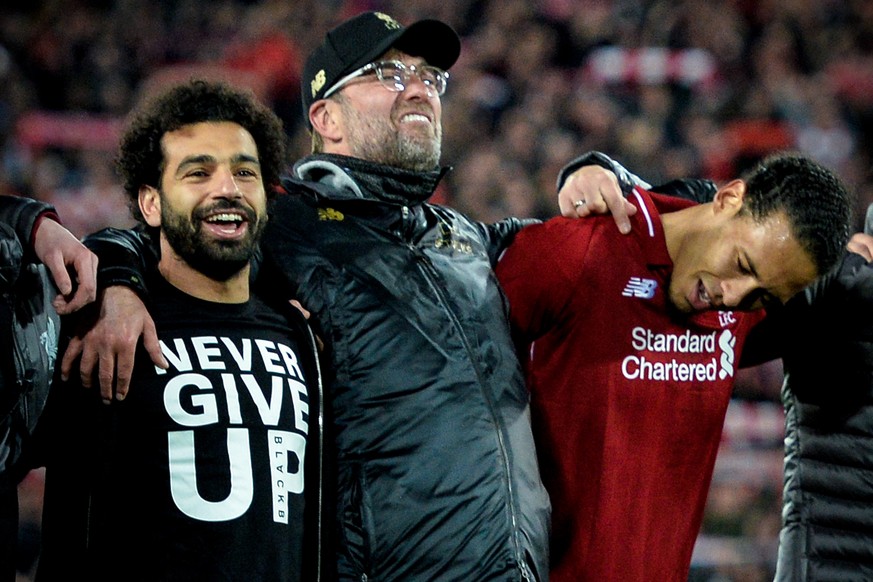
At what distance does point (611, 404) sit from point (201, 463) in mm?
900

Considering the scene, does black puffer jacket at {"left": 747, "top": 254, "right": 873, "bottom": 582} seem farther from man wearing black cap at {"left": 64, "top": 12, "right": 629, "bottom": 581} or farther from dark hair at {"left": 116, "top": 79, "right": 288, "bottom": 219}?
dark hair at {"left": 116, "top": 79, "right": 288, "bottom": 219}

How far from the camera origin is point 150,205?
264 cm

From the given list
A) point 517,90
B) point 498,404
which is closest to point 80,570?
point 498,404

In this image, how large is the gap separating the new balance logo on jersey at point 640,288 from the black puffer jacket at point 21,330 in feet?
3.89

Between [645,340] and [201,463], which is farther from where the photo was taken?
[645,340]

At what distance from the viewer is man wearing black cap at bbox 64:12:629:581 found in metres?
2.45

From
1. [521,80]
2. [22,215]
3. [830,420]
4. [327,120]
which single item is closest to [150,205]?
[22,215]

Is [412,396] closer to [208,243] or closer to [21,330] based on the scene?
[208,243]

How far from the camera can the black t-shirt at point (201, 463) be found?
89.2 inches

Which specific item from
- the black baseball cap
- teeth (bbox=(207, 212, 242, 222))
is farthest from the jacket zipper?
the black baseball cap

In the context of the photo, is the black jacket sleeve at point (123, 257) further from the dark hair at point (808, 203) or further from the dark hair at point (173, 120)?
the dark hair at point (808, 203)

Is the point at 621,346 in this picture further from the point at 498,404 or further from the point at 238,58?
the point at 238,58

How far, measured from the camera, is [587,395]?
107 inches

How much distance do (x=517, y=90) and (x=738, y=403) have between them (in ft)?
9.44
